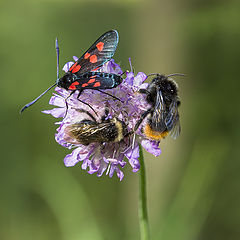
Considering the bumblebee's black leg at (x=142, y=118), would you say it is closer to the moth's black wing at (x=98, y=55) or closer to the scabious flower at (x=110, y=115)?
the scabious flower at (x=110, y=115)

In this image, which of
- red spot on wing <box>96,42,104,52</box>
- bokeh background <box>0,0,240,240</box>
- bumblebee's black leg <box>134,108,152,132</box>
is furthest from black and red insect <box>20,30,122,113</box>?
bokeh background <box>0,0,240,240</box>

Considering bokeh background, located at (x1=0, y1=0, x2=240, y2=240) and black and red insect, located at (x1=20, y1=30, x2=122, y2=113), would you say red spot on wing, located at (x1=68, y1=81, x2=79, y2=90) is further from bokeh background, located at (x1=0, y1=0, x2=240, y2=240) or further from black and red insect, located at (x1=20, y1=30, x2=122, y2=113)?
bokeh background, located at (x1=0, y1=0, x2=240, y2=240)

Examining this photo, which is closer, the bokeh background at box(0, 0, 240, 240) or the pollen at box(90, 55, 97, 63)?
the pollen at box(90, 55, 97, 63)

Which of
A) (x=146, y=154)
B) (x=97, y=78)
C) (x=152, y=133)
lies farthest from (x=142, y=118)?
(x=146, y=154)

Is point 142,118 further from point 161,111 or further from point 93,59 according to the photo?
point 93,59

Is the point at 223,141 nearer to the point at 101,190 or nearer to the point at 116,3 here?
the point at 101,190

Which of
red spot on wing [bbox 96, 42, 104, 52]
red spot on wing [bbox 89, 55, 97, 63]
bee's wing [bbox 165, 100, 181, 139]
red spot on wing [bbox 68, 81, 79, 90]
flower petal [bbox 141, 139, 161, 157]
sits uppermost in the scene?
red spot on wing [bbox 96, 42, 104, 52]
